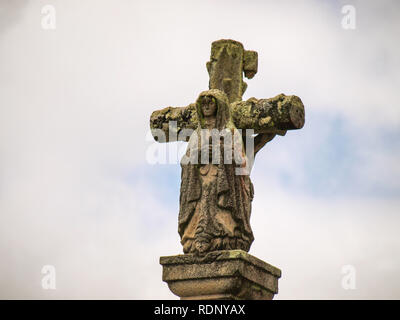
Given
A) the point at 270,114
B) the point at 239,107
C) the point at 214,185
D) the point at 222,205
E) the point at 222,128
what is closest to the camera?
the point at 222,205

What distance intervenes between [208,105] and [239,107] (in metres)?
0.68

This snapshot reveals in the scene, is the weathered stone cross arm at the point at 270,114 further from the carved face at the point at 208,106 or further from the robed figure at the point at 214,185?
the carved face at the point at 208,106

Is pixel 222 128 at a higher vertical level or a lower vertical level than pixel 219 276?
higher

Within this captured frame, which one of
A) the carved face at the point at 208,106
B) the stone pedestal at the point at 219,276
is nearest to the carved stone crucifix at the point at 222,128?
the carved face at the point at 208,106

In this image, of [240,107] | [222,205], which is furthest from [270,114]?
[222,205]

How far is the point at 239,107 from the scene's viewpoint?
24.4 metres

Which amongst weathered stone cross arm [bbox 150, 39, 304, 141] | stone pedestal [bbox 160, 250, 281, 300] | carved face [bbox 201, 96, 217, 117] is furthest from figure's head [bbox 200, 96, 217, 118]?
stone pedestal [bbox 160, 250, 281, 300]

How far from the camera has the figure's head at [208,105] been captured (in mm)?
23891

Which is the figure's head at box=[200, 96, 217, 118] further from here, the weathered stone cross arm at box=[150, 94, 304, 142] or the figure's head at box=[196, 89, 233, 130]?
the weathered stone cross arm at box=[150, 94, 304, 142]

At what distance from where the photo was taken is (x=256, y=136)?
80.5 ft

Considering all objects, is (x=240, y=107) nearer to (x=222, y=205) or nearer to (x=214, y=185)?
(x=214, y=185)

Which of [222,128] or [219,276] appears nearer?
[219,276]

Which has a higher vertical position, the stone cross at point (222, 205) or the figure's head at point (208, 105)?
the figure's head at point (208, 105)

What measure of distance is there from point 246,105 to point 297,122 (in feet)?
3.01
